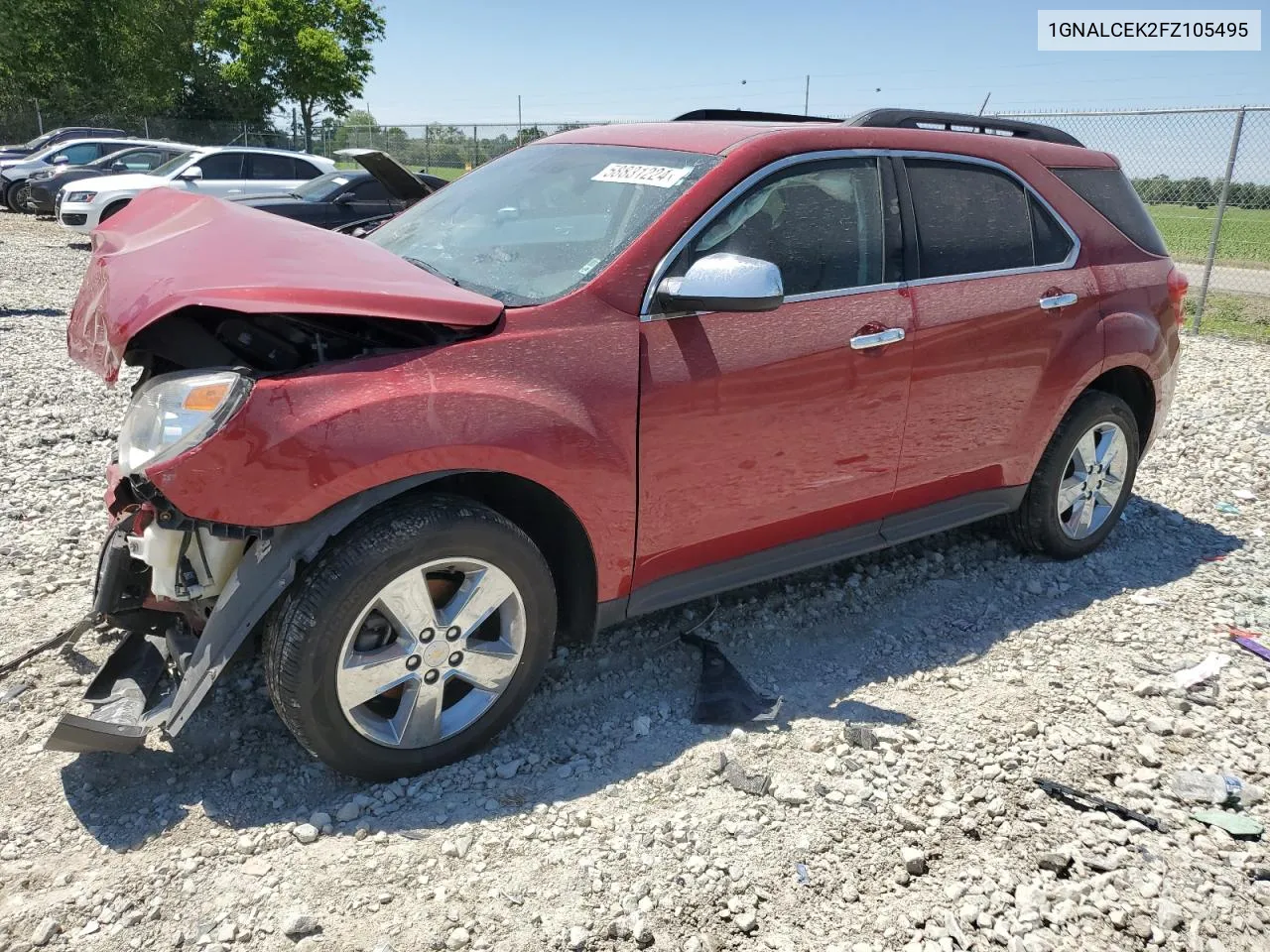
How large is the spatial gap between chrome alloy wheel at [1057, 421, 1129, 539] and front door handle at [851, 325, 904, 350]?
1.42 metres

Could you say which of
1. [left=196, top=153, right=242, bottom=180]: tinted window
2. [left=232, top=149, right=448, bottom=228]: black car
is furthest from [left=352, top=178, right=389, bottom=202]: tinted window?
[left=196, top=153, right=242, bottom=180]: tinted window

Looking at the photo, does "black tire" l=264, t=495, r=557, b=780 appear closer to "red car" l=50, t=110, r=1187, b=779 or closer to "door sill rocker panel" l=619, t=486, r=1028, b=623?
"red car" l=50, t=110, r=1187, b=779

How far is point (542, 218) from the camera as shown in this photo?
3.33 metres

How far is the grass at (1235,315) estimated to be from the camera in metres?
10.3

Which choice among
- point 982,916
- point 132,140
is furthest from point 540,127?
point 982,916

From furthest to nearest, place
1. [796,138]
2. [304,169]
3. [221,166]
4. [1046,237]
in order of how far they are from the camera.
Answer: [304,169] < [221,166] < [1046,237] < [796,138]

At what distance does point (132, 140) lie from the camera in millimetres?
19172

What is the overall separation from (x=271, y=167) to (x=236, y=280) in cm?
1443

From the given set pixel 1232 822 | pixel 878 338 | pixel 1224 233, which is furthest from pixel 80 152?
pixel 1224 233

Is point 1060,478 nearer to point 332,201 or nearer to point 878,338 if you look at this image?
point 878,338

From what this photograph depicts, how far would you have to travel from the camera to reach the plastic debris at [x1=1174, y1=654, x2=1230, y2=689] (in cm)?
350

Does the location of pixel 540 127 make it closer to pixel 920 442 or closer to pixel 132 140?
pixel 132 140

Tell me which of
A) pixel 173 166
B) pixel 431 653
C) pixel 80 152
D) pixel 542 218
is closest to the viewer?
pixel 431 653

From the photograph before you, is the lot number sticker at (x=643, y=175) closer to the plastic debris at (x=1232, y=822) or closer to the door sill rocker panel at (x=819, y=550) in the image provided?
the door sill rocker panel at (x=819, y=550)
